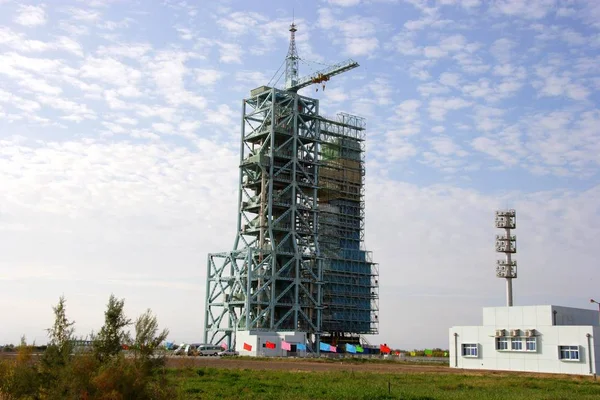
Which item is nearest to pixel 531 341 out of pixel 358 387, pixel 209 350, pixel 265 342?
pixel 358 387

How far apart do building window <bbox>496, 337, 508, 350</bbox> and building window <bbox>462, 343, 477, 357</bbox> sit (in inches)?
137

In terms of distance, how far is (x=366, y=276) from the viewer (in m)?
134

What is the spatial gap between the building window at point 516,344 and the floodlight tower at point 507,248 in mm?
23968

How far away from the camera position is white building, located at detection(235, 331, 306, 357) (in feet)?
317

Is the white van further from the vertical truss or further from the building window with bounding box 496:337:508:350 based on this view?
the building window with bounding box 496:337:508:350

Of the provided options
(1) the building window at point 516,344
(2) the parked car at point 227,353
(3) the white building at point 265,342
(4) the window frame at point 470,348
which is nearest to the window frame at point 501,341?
(1) the building window at point 516,344

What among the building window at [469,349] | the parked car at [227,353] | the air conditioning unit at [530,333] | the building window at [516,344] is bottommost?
the parked car at [227,353]

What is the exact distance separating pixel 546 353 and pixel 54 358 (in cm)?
5796

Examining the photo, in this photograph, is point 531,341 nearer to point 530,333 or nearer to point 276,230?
point 530,333

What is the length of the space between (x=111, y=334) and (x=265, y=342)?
7244cm

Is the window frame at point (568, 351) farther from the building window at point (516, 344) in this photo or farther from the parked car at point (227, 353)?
the parked car at point (227, 353)

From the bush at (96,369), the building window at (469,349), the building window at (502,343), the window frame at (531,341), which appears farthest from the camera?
the building window at (469,349)

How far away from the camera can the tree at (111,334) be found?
25.5 metres

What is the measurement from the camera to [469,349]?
79.5 meters
